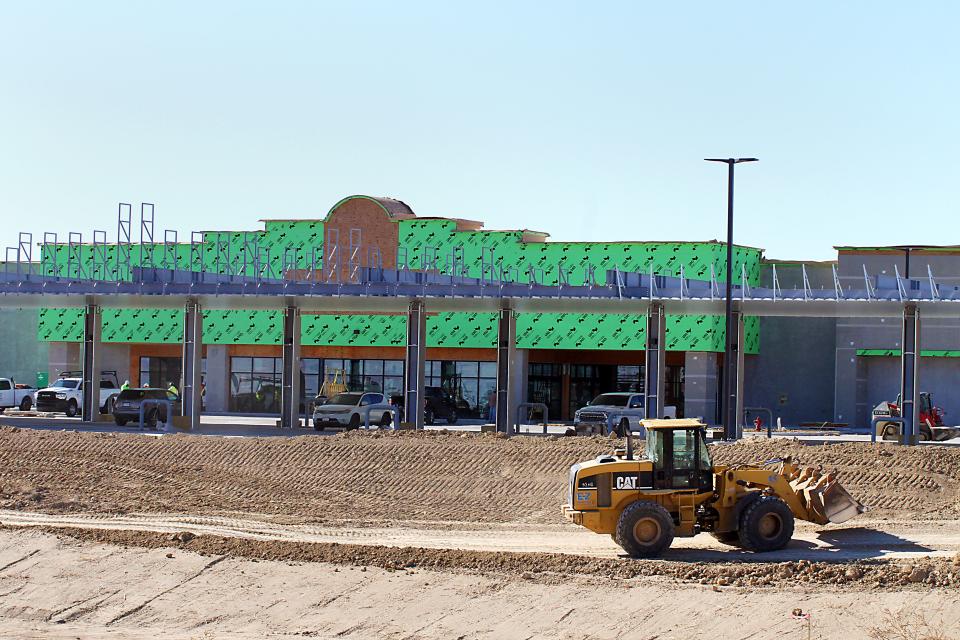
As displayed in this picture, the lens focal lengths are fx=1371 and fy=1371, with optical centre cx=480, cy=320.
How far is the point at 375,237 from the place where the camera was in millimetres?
60625

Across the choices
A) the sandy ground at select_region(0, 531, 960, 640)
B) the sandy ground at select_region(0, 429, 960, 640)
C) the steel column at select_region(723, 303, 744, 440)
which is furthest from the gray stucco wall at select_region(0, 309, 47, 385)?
the sandy ground at select_region(0, 531, 960, 640)

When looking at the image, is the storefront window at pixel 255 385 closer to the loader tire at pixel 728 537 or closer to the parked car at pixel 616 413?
the parked car at pixel 616 413

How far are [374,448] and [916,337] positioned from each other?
1919cm

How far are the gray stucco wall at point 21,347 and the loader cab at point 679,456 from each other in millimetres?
56323

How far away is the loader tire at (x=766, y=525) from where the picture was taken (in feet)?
68.3

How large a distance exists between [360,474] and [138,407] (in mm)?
16922

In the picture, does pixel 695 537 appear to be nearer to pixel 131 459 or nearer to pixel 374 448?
pixel 374 448

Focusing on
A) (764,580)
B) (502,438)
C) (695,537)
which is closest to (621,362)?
(502,438)

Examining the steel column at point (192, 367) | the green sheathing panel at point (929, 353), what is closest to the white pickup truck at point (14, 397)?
the steel column at point (192, 367)

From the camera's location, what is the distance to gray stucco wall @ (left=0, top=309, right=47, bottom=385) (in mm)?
71250

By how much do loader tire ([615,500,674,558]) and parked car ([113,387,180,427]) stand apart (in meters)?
28.4

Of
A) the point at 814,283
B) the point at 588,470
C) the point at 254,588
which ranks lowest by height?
the point at 254,588

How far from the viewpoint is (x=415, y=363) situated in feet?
150

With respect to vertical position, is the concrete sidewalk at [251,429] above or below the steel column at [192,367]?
below
